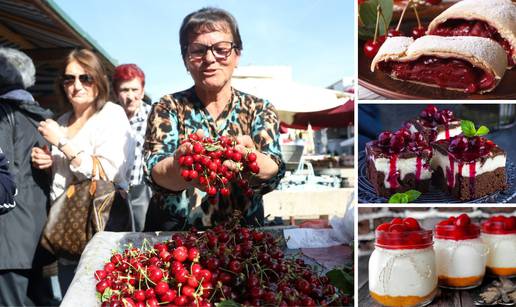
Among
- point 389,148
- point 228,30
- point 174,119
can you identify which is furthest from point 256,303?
point 228,30

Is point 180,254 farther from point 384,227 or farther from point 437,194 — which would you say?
point 437,194

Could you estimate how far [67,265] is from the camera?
6.05 feet

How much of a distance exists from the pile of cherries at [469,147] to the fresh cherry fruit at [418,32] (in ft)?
0.83

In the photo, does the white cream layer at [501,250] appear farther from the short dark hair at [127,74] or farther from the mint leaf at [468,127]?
the short dark hair at [127,74]

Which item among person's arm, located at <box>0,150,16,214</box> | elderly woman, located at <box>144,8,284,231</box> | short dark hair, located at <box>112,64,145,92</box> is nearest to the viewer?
elderly woman, located at <box>144,8,284,231</box>

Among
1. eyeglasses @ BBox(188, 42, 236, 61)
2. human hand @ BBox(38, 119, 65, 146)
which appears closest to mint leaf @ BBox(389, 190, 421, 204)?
eyeglasses @ BBox(188, 42, 236, 61)

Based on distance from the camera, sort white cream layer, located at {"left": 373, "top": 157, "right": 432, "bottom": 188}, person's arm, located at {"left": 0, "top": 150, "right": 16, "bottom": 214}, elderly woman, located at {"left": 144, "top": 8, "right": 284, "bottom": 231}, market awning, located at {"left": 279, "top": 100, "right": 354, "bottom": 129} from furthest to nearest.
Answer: market awning, located at {"left": 279, "top": 100, "right": 354, "bottom": 129} → person's arm, located at {"left": 0, "top": 150, "right": 16, "bottom": 214} → elderly woman, located at {"left": 144, "top": 8, "right": 284, "bottom": 231} → white cream layer, located at {"left": 373, "top": 157, "right": 432, "bottom": 188}

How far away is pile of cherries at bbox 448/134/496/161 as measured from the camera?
102cm

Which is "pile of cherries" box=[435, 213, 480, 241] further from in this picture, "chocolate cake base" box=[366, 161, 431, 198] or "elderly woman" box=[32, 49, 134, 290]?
"elderly woman" box=[32, 49, 134, 290]

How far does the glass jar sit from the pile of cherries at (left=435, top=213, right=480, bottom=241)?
14cm

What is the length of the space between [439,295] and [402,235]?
0.19 m

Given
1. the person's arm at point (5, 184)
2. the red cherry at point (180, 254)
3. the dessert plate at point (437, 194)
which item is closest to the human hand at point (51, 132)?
the person's arm at point (5, 184)

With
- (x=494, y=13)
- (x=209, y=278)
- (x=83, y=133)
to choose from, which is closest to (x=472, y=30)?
(x=494, y=13)

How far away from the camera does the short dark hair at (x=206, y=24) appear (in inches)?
49.2
